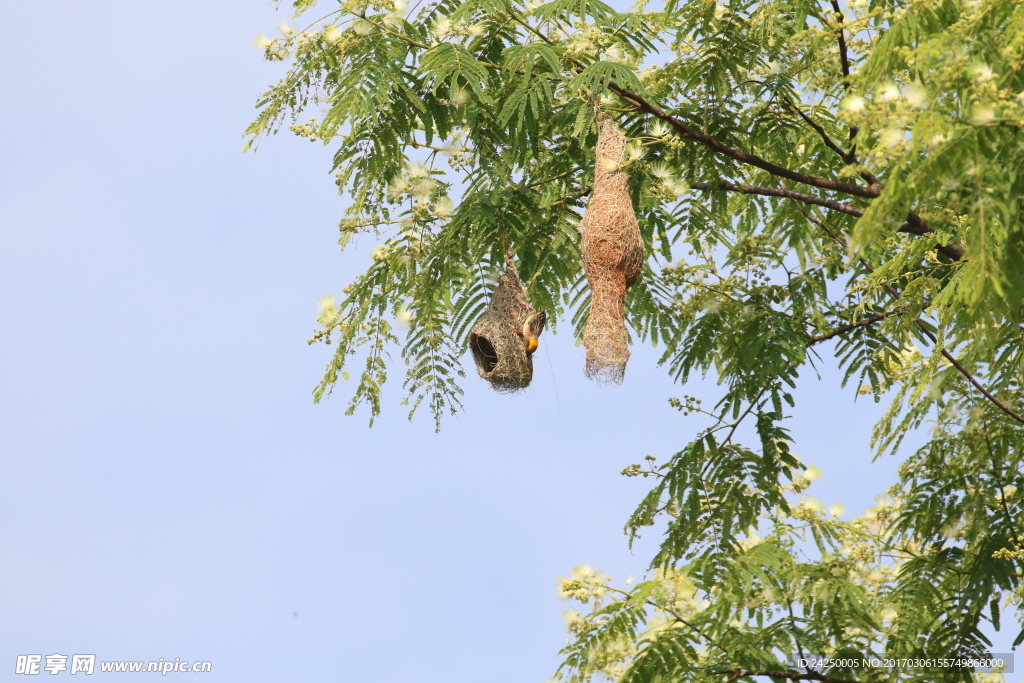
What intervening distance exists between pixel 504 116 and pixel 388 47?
28.2 inches

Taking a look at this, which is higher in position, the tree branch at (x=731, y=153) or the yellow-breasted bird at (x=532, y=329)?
the tree branch at (x=731, y=153)

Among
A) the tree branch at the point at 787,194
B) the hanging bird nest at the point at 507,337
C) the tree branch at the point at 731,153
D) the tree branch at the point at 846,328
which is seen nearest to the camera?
the hanging bird nest at the point at 507,337

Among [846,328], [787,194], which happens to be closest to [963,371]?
[846,328]

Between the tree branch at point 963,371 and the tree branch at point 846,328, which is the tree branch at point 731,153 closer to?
the tree branch at point 963,371

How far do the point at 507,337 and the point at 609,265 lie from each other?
757mm

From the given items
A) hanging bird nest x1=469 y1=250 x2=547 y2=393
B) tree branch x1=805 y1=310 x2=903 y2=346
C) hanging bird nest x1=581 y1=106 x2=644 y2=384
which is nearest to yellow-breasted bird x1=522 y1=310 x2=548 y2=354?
hanging bird nest x1=469 y1=250 x2=547 y2=393

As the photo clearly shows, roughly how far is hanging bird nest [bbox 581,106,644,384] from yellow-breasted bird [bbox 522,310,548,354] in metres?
0.49

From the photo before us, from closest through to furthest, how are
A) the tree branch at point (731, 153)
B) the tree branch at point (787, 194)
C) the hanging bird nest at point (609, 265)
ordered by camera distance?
the hanging bird nest at point (609, 265), the tree branch at point (731, 153), the tree branch at point (787, 194)

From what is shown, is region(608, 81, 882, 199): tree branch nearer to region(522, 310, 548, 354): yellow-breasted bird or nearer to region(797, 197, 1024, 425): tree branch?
region(797, 197, 1024, 425): tree branch

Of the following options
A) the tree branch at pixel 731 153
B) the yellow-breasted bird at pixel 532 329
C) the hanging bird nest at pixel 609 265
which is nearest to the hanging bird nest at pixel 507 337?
→ the yellow-breasted bird at pixel 532 329

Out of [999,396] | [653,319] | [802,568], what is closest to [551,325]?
[653,319]

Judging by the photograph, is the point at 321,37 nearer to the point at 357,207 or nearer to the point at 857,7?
the point at 357,207

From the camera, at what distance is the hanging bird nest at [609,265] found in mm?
5387

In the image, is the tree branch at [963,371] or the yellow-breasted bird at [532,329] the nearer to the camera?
the yellow-breasted bird at [532,329]
